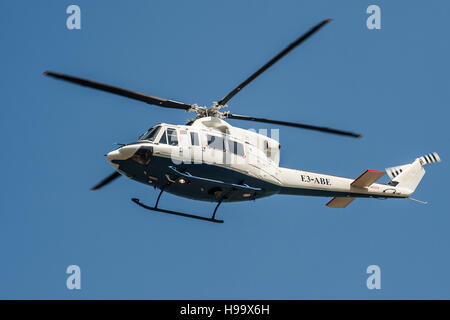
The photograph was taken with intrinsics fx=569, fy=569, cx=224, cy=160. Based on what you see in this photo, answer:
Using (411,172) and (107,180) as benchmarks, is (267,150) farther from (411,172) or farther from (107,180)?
(411,172)

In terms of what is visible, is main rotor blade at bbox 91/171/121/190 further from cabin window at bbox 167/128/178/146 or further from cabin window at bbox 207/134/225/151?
cabin window at bbox 207/134/225/151

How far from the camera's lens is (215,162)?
13.1m

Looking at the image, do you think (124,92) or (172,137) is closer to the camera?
(124,92)

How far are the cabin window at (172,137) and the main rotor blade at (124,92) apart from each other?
68cm

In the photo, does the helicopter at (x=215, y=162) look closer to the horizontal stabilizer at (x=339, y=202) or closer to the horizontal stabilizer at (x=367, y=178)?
the horizontal stabilizer at (x=367, y=178)

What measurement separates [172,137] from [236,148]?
1702 mm

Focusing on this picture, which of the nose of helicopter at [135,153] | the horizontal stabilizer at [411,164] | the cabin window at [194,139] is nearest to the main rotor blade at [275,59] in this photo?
the cabin window at [194,139]

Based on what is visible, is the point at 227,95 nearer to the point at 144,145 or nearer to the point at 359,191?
the point at 144,145

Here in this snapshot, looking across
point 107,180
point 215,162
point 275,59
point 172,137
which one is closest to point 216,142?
point 215,162

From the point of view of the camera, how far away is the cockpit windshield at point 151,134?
12839mm

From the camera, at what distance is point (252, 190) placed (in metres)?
13.7

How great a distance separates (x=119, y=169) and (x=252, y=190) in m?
3.20

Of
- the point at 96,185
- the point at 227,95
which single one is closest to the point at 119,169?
the point at 96,185

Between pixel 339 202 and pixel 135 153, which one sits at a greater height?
pixel 135 153
